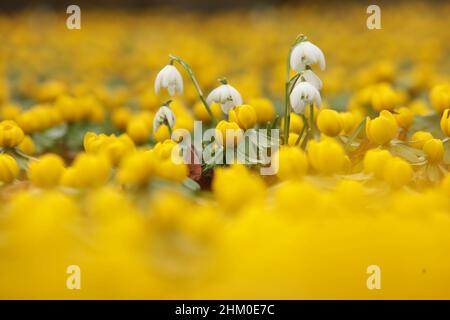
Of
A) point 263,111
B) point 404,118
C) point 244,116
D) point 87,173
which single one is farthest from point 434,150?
point 87,173

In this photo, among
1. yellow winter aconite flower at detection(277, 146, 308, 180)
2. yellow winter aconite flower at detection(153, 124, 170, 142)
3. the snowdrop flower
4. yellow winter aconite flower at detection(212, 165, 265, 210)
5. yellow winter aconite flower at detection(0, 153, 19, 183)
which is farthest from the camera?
yellow winter aconite flower at detection(153, 124, 170, 142)

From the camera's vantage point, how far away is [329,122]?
51.8 inches

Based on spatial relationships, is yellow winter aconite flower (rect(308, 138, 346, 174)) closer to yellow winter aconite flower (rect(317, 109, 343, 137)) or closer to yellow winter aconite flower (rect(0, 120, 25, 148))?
yellow winter aconite flower (rect(317, 109, 343, 137))

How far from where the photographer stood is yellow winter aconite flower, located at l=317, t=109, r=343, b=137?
1.31m

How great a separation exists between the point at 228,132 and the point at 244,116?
8cm

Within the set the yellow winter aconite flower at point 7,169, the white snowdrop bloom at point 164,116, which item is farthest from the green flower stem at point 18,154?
the white snowdrop bloom at point 164,116

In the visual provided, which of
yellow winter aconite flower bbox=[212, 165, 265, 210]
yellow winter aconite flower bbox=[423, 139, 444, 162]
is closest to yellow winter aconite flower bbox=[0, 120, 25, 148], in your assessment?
yellow winter aconite flower bbox=[212, 165, 265, 210]

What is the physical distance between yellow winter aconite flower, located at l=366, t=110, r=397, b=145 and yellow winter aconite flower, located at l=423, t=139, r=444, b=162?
0.07 m

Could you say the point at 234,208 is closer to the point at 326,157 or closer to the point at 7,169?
the point at 326,157

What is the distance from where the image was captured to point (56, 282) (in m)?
0.91

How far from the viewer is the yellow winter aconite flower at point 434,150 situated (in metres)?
1.26

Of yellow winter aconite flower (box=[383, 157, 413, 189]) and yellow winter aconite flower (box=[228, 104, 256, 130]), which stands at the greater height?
yellow winter aconite flower (box=[228, 104, 256, 130])

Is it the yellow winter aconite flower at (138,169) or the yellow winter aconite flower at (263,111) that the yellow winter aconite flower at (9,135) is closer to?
the yellow winter aconite flower at (138,169)

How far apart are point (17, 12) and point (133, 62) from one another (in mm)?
3310
